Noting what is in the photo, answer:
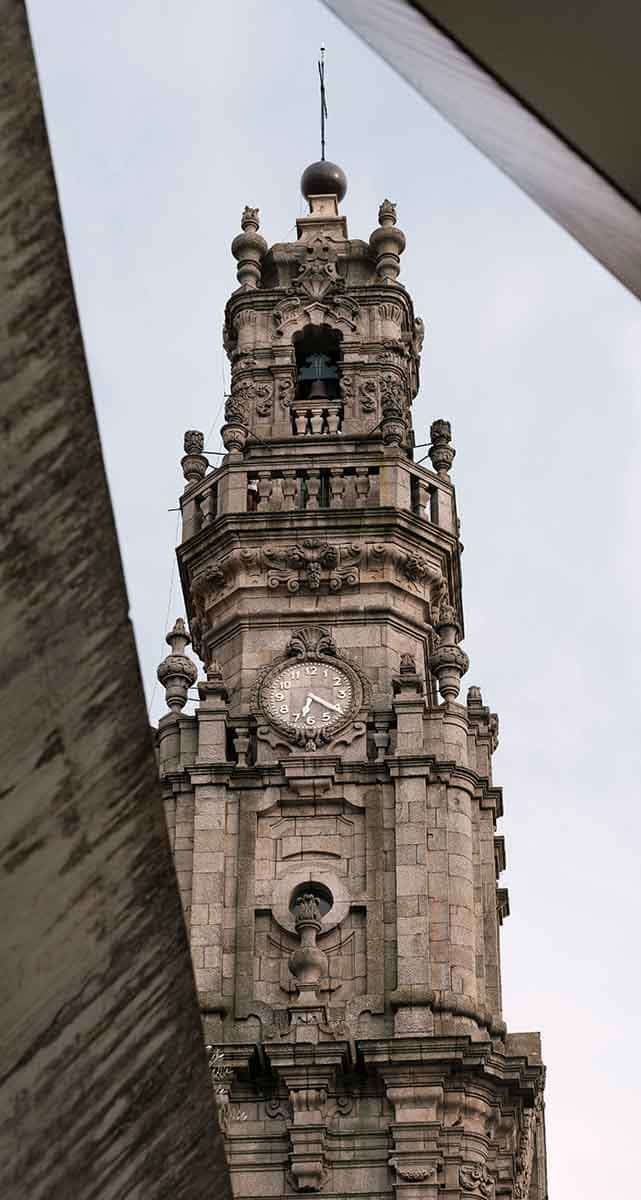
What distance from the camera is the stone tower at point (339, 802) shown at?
1046 inches

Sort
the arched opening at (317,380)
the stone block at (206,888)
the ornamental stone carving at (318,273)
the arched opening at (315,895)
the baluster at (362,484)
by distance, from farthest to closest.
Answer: the ornamental stone carving at (318,273) → the arched opening at (317,380) → the baluster at (362,484) → the arched opening at (315,895) → the stone block at (206,888)

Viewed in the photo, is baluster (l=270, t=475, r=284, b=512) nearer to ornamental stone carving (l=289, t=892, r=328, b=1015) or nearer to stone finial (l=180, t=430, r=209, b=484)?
stone finial (l=180, t=430, r=209, b=484)

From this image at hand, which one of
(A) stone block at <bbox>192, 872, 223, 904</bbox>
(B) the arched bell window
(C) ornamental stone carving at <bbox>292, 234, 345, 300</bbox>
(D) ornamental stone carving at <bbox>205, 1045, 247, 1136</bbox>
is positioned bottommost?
(D) ornamental stone carving at <bbox>205, 1045, 247, 1136</bbox>

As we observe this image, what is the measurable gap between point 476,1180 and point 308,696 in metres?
7.02

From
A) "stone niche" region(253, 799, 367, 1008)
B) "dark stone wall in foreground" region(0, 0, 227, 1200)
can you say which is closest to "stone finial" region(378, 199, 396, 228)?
"stone niche" region(253, 799, 367, 1008)

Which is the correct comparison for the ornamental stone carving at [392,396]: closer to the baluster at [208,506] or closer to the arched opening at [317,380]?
the arched opening at [317,380]

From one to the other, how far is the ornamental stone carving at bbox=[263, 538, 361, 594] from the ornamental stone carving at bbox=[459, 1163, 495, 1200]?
27.9 ft

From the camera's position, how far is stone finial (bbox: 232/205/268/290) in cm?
3631

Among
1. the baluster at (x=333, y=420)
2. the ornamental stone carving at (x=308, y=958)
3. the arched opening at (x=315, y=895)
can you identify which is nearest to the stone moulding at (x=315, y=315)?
the baluster at (x=333, y=420)

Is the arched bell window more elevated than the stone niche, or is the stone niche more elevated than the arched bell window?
the arched bell window

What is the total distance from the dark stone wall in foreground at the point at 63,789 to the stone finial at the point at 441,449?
30615 millimetres

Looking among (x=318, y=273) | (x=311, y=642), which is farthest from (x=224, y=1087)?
(x=318, y=273)

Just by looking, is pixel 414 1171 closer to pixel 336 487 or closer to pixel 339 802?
pixel 339 802

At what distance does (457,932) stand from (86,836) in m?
25.3
